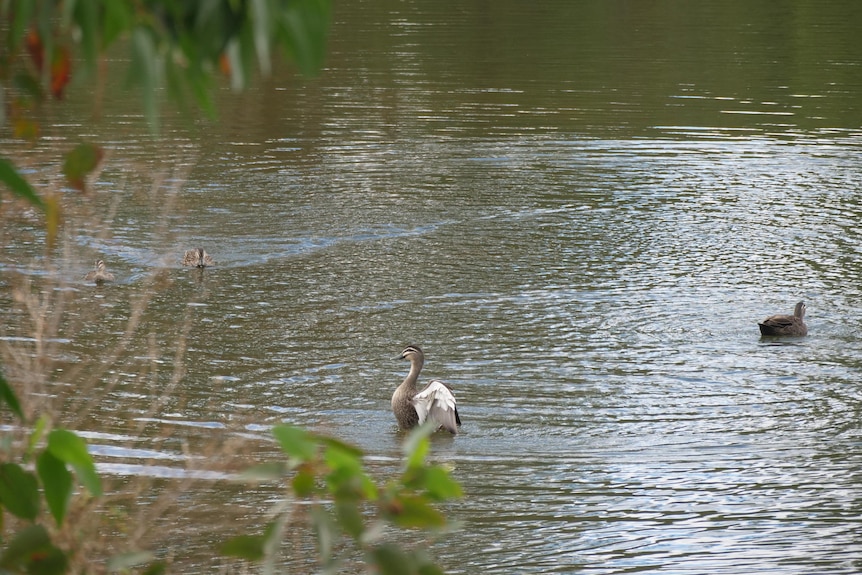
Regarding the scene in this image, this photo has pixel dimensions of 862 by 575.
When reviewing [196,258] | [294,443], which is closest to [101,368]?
[294,443]

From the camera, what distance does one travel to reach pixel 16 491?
3.01 metres

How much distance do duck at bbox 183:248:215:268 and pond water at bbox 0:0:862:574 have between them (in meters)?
0.17

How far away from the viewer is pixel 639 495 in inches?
381

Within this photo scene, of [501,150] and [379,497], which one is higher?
[379,497]

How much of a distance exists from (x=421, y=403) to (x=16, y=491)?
7.71 m

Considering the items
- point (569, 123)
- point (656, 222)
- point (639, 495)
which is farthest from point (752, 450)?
point (569, 123)

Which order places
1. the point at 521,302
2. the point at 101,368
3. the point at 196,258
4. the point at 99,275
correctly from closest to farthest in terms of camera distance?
the point at 101,368, the point at 521,302, the point at 99,275, the point at 196,258

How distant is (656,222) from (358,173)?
17.8 ft

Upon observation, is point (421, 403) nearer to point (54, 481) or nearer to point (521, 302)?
point (521, 302)

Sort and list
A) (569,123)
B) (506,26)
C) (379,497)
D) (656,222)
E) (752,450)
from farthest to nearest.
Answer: (506,26) < (569,123) < (656,222) < (752,450) < (379,497)

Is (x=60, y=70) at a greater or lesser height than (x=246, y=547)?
greater

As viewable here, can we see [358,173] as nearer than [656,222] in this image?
No

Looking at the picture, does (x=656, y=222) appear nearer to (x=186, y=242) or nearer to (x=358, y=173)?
(x=358, y=173)

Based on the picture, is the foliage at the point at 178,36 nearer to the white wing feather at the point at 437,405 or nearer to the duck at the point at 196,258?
the white wing feather at the point at 437,405
